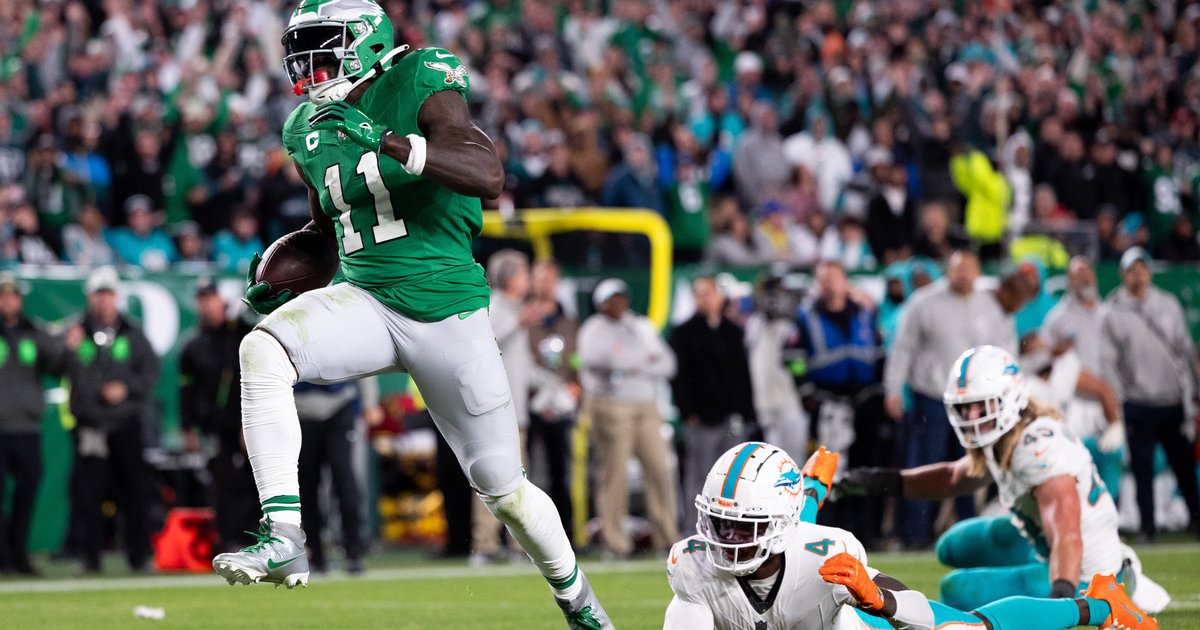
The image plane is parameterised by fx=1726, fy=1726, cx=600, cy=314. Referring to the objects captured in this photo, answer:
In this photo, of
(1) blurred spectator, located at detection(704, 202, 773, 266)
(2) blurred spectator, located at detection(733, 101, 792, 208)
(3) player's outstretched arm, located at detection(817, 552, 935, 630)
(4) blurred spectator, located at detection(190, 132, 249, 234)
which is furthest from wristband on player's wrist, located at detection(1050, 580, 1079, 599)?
(2) blurred spectator, located at detection(733, 101, 792, 208)

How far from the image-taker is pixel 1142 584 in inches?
273

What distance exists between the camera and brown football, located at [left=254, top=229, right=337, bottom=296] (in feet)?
18.6

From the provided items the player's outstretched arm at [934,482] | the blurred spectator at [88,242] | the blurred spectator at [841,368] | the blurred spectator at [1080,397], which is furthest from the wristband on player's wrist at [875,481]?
the blurred spectator at [88,242]

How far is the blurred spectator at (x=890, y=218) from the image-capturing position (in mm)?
14820

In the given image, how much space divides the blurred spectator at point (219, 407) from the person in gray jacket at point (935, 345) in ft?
13.8

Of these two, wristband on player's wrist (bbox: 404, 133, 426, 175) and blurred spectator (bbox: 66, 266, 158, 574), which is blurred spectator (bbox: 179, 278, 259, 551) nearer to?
blurred spectator (bbox: 66, 266, 158, 574)

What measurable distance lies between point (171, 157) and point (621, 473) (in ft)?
16.8

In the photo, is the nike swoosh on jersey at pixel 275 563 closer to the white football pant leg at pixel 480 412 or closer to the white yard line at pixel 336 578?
the white football pant leg at pixel 480 412

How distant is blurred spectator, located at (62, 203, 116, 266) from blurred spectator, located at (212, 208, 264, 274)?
0.83m

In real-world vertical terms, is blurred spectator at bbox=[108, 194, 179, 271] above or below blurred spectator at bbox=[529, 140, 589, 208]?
below

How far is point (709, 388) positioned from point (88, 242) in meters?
4.86

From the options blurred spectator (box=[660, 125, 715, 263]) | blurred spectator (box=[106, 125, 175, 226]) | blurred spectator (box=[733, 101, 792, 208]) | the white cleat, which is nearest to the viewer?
the white cleat

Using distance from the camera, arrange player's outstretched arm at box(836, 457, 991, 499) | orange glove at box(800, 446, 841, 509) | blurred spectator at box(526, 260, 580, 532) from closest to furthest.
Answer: orange glove at box(800, 446, 841, 509), player's outstretched arm at box(836, 457, 991, 499), blurred spectator at box(526, 260, 580, 532)

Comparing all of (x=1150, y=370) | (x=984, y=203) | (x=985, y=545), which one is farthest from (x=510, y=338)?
(x=984, y=203)
